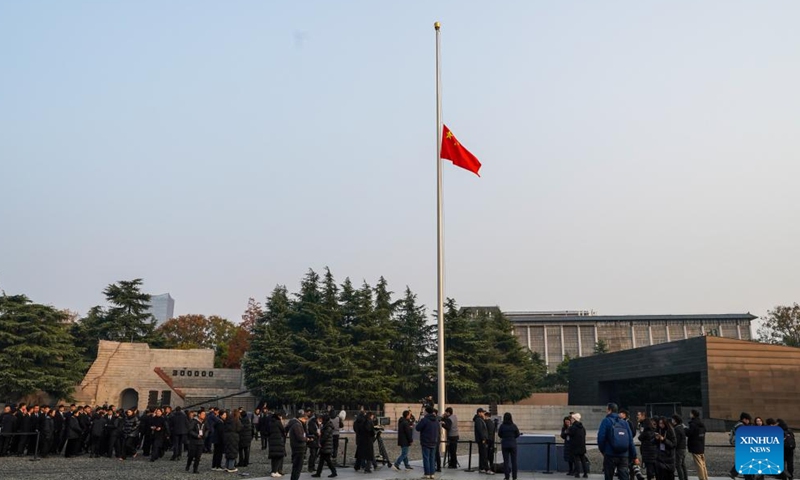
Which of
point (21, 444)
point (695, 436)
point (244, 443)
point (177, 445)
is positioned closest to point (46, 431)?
point (21, 444)

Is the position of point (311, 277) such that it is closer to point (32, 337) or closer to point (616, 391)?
point (32, 337)

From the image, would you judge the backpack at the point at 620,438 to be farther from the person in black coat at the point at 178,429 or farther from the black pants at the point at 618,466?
the person in black coat at the point at 178,429

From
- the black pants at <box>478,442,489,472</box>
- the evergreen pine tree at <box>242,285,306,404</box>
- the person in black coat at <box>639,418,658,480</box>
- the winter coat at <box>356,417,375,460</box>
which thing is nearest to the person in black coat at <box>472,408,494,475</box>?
the black pants at <box>478,442,489,472</box>

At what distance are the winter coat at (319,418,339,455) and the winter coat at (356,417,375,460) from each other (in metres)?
0.78

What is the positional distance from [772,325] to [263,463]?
5731cm

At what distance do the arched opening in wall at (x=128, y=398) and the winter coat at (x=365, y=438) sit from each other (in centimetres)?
4200

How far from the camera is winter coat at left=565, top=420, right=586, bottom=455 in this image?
15.4 meters

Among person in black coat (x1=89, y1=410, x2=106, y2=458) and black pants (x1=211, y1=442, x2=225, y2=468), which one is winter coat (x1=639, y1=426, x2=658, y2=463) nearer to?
black pants (x1=211, y1=442, x2=225, y2=468)

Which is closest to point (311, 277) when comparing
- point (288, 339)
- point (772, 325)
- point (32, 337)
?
point (288, 339)

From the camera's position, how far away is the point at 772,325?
6153 centimetres

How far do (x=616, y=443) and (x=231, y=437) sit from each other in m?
9.18

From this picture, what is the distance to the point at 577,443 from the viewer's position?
15.5 meters

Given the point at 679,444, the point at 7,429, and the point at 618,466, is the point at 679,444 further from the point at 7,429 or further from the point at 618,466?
the point at 7,429

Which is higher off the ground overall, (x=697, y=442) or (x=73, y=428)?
(x=697, y=442)
